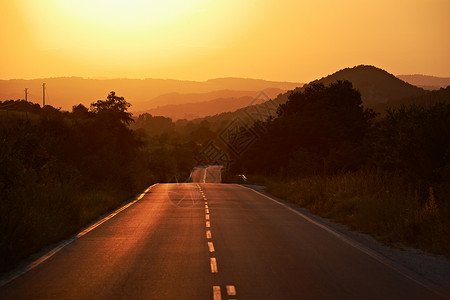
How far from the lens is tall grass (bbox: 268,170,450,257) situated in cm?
1534

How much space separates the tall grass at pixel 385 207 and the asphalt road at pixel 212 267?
1.62 meters

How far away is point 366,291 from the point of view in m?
9.76

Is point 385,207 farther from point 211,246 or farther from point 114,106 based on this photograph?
point 114,106

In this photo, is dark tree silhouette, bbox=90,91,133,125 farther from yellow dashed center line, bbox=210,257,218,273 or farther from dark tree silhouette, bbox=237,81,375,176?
yellow dashed center line, bbox=210,257,218,273

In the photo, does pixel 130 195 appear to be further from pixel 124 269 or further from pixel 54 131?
pixel 124 269

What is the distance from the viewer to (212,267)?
11.9 metres

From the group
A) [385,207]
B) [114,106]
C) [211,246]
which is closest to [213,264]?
[211,246]

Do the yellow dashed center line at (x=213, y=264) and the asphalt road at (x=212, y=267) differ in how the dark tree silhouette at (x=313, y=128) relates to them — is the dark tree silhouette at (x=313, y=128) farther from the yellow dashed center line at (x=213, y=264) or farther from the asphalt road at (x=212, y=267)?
the yellow dashed center line at (x=213, y=264)

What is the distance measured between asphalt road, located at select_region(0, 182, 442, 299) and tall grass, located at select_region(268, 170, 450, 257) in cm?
162

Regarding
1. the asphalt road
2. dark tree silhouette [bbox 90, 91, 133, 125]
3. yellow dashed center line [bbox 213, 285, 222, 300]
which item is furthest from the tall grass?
dark tree silhouette [bbox 90, 91, 133, 125]

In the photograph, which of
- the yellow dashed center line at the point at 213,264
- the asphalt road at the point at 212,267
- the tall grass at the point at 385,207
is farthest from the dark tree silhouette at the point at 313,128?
the yellow dashed center line at the point at 213,264

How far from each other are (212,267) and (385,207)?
9218 millimetres

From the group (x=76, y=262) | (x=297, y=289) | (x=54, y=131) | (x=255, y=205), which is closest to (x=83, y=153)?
(x=54, y=131)

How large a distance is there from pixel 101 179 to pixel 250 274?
28483 millimetres
